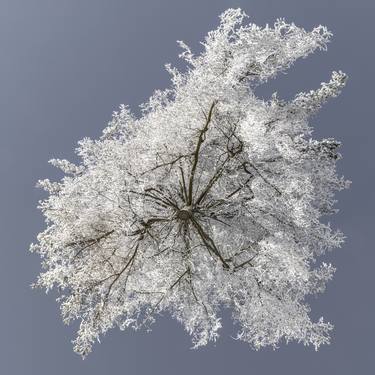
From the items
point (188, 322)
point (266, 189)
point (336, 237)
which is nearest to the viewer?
point (266, 189)

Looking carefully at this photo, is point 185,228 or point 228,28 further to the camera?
point 185,228

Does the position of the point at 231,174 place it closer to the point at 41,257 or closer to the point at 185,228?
the point at 185,228

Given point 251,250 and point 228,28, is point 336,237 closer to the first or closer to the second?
point 251,250

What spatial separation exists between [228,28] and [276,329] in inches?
278

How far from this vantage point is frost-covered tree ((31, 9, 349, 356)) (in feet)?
38.1

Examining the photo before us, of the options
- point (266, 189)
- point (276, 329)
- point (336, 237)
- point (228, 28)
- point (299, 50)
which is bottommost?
point (276, 329)

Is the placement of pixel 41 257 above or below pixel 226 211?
above

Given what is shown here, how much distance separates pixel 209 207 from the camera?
12.4m

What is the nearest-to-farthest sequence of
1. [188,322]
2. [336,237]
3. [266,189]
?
[266,189]
[336,237]
[188,322]

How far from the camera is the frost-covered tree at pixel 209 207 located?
11625 millimetres

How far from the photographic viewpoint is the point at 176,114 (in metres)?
12.0

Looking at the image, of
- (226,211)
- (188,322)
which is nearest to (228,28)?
(226,211)

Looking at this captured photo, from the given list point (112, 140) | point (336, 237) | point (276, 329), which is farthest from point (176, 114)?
point (276, 329)

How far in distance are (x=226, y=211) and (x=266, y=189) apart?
1198 millimetres
